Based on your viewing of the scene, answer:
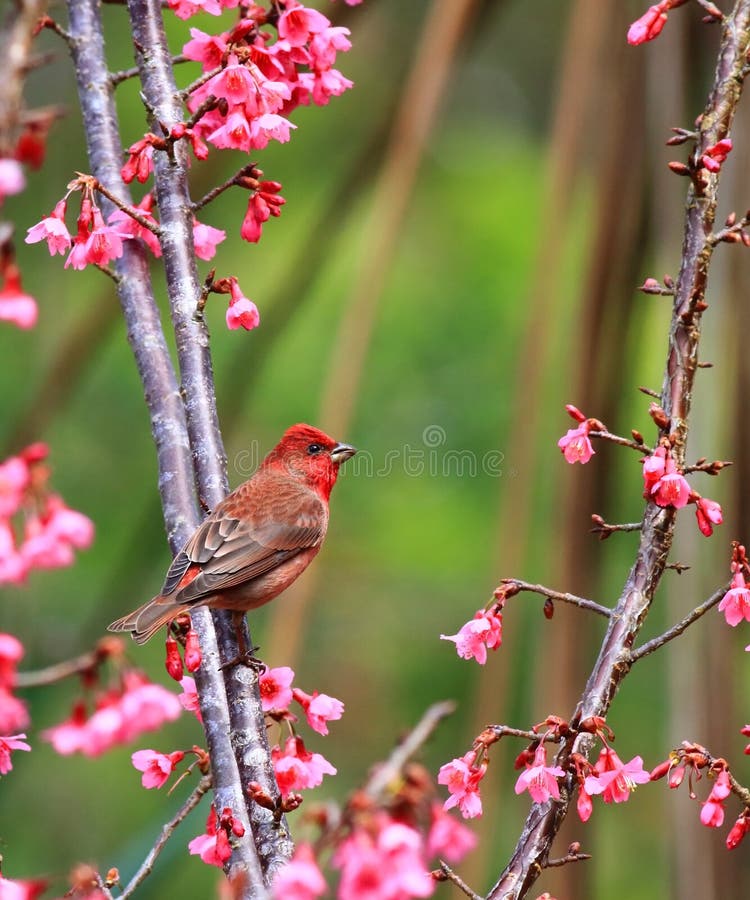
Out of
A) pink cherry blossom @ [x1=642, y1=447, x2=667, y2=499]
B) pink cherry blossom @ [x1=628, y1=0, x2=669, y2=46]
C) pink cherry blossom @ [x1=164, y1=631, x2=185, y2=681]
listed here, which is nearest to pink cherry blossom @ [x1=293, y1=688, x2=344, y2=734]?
pink cherry blossom @ [x1=164, y1=631, x2=185, y2=681]

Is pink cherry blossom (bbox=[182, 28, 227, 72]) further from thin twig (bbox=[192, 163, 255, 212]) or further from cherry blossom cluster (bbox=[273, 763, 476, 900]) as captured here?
cherry blossom cluster (bbox=[273, 763, 476, 900])

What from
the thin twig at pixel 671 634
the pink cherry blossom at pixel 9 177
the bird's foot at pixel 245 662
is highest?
the pink cherry blossom at pixel 9 177

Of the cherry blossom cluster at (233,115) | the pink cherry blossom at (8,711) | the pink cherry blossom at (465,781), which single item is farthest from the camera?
the cherry blossom cluster at (233,115)

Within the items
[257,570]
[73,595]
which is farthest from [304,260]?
[73,595]

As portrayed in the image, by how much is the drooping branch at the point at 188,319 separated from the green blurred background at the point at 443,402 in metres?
0.57

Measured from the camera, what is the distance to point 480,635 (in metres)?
2.26

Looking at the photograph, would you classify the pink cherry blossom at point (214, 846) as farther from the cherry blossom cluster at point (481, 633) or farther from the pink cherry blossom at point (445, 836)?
the cherry blossom cluster at point (481, 633)

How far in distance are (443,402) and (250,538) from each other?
4.89 metres

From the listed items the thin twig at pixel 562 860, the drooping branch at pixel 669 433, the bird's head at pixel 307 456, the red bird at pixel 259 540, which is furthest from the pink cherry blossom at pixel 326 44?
the bird's head at pixel 307 456

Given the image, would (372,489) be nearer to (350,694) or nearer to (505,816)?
(350,694)

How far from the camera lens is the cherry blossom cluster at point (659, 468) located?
2.05 meters

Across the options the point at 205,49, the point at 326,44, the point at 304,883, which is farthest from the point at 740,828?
the point at 205,49

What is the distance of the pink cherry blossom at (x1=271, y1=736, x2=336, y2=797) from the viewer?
223 cm

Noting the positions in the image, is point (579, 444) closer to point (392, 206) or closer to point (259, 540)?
point (392, 206)
